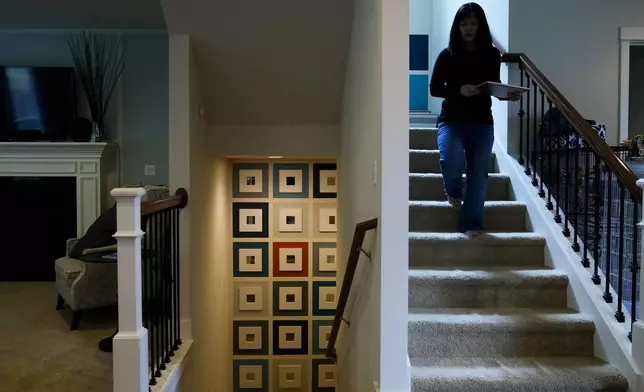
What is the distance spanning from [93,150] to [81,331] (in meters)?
1.83

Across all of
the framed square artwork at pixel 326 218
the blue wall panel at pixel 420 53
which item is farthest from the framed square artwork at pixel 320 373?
the blue wall panel at pixel 420 53

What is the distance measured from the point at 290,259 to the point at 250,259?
382 millimetres

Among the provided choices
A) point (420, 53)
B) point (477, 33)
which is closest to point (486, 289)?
point (477, 33)

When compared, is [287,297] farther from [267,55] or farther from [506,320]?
[506,320]

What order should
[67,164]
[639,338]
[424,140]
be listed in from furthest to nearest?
[67,164] → [424,140] → [639,338]

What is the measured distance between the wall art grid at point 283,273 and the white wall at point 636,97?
9.12ft

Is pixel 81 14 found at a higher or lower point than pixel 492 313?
higher

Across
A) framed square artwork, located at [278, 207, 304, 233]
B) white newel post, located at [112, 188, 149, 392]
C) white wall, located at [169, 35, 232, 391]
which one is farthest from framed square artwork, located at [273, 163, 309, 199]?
white newel post, located at [112, 188, 149, 392]

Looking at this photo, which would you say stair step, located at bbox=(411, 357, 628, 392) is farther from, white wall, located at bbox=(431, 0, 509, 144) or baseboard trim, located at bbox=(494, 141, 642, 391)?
white wall, located at bbox=(431, 0, 509, 144)

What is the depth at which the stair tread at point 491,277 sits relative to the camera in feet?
8.85

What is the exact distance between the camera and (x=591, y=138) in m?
2.57

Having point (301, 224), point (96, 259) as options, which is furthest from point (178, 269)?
point (301, 224)

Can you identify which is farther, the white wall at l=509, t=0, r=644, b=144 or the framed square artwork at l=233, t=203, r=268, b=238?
A: the framed square artwork at l=233, t=203, r=268, b=238

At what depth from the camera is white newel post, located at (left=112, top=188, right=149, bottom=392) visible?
2043mm
